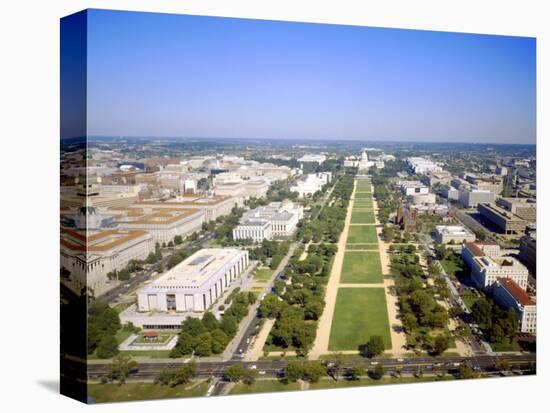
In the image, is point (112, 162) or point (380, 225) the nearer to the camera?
point (112, 162)

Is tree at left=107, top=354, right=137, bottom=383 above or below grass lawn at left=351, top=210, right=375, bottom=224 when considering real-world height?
below

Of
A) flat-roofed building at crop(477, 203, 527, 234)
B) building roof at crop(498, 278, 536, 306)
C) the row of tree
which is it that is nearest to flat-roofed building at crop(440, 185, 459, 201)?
flat-roofed building at crop(477, 203, 527, 234)

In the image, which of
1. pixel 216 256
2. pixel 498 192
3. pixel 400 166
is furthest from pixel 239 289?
pixel 498 192

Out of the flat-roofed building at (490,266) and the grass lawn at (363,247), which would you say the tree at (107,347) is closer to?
the grass lawn at (363,247)

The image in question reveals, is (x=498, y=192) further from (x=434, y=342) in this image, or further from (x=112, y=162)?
(x=112, y=162)

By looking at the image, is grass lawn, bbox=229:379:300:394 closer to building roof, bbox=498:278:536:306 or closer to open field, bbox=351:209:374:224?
open field, bbox=351:209:374:224
